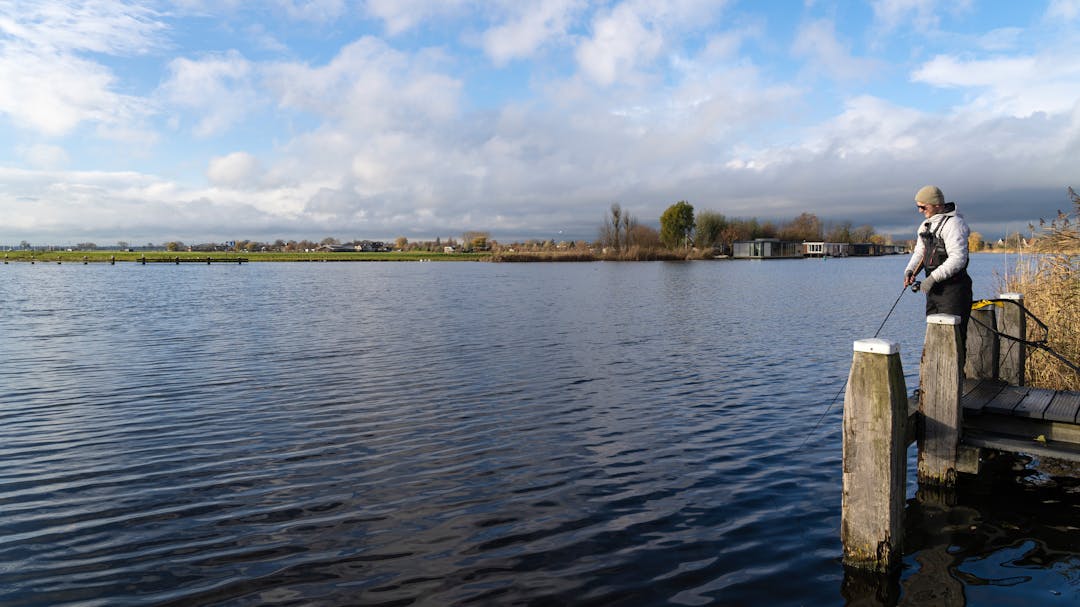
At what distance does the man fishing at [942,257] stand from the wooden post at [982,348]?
0.84m

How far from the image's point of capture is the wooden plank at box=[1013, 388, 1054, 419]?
7141mm

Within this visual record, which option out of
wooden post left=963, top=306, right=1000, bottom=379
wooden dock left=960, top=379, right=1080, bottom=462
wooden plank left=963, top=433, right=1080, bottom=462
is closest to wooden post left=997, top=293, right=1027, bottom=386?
wooden post left=963, top=306, right=1000, bottom=379

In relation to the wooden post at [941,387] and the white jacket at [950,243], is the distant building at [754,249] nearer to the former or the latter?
the white jacket at [950,243]

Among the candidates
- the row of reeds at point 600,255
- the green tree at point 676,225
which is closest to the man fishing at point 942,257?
the row of reeds at point 600,255

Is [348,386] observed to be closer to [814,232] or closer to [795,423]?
[795,423]

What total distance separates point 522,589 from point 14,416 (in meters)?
10.9

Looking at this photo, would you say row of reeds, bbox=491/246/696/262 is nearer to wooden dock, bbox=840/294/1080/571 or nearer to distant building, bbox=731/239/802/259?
distant building, bbox=731/239/802/259

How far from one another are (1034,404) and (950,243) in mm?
2107

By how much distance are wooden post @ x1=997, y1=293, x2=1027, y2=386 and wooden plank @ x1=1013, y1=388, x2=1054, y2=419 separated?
1489 millimetres

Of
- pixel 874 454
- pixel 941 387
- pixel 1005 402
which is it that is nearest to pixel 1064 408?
pixel 1005 402

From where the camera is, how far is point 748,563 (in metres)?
5.95

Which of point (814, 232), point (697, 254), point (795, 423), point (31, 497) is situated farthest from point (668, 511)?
point (814, 232)

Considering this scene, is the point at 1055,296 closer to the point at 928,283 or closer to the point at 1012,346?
the point at 1012,346

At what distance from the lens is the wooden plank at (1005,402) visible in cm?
740
